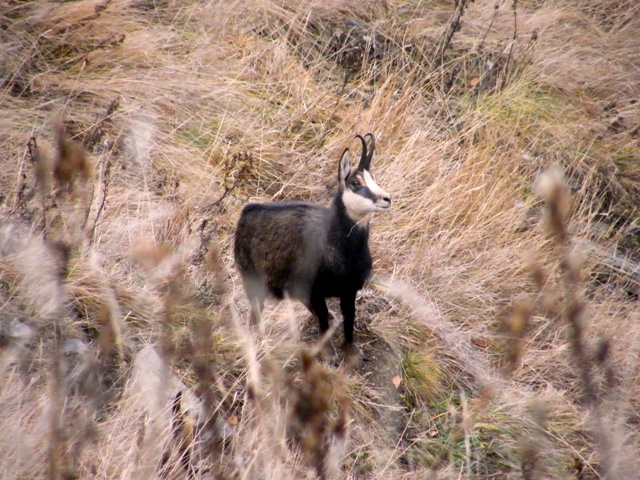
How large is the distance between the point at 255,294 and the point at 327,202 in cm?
124

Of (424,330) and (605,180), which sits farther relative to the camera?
(605,180)

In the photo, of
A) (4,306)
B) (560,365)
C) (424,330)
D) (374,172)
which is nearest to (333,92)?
(374,172)

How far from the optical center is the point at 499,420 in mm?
4219

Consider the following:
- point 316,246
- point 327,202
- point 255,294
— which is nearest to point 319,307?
point 316,246

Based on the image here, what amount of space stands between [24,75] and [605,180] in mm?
4658

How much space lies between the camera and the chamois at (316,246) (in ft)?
13.6

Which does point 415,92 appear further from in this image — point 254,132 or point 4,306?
point 4,306

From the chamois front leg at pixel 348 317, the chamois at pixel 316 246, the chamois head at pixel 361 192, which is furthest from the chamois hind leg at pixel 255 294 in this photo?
the chamois head at pixel 361 192

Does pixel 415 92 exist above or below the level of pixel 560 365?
above

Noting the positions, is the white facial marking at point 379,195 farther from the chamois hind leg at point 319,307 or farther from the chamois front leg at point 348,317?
the chamois hind leg at point 319,307

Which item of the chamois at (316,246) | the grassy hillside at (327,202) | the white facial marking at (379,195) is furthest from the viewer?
the chamois at (316,246)

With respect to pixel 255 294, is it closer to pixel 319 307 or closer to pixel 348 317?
pixel 319 307

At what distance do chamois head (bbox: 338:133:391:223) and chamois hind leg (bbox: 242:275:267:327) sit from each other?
724 mm

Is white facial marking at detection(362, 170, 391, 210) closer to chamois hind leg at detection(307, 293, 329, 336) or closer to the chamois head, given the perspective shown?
the chamois head
